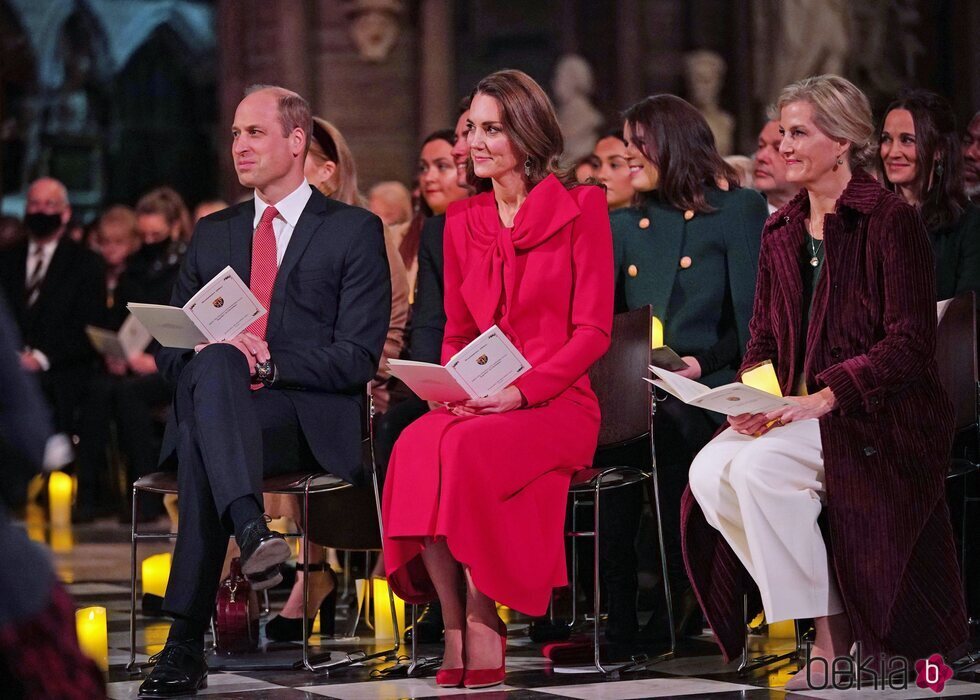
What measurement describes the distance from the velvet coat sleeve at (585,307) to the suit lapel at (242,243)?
891mm

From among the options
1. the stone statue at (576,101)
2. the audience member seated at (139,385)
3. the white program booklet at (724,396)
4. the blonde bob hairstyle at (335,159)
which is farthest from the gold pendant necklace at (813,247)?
the stone statue at (576,101)

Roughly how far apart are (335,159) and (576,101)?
22.6ft

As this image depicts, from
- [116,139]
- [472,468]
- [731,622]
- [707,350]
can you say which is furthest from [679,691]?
[116,139]

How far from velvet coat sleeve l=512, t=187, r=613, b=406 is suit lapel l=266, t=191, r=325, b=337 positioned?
748mm

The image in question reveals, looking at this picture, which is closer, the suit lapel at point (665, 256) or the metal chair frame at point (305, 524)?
the metal chair frame at point (305, 524)

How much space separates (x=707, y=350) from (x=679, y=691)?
1.38 metres

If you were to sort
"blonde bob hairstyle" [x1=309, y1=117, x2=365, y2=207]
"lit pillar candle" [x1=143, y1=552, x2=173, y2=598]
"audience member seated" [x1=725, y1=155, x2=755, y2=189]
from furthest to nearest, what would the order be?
"audience member seated" [x1=725, y1=155, x2=755, y2=189]
"lit pillar candle" [x1=143, y1=552, x2=173, y2=598]
"blonde bob hairstyle" [x1=309, y1=117, x2=365, y2=207]

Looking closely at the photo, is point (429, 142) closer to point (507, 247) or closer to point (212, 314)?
point (507, 247)

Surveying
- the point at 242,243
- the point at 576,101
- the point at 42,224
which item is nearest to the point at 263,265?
the point at 242,243

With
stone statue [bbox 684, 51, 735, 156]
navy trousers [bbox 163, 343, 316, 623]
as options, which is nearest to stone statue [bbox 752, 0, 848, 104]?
stone statue [bbox 684, 51, 735, 156]

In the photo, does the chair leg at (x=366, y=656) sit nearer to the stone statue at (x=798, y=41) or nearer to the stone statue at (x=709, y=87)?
the stone statue at (x=709, y=87)

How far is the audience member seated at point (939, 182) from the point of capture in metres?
5.20

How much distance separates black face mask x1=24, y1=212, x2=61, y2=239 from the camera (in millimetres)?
9172

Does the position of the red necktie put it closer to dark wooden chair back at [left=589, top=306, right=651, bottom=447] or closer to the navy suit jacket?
the navy suit jacket
